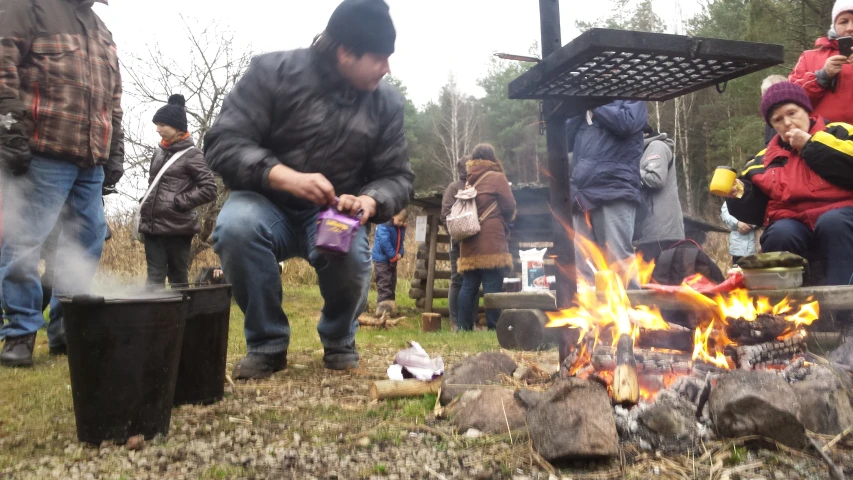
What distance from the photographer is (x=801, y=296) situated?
2742 millimetres

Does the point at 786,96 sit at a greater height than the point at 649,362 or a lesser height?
greater

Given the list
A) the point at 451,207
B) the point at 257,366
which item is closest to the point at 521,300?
the point at 257,366

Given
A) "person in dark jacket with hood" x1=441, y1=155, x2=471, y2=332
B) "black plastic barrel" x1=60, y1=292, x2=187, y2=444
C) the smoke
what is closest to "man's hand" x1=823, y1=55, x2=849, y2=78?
"black plastic barrel" x1=60, y1=292, x2=187, y2=444

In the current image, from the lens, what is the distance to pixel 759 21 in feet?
56.1

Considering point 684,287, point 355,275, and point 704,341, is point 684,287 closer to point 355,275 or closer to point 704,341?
point 704,341

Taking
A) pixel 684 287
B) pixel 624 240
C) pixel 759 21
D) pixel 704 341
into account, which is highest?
pixel 759 21

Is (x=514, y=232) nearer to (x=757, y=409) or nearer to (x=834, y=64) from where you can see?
(x=834, y=64)

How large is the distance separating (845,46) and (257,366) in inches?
147

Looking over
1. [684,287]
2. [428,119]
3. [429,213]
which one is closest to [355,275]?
[684,287]

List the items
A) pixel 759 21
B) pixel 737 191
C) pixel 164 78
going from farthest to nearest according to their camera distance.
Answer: pixel 759 21, pixel 164 78, pixel 737 191

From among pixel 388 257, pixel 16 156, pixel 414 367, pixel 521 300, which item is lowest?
pixel 414 367

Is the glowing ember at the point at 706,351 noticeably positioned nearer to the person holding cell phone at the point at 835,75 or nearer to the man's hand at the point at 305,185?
the man's hand at the point at 305,185

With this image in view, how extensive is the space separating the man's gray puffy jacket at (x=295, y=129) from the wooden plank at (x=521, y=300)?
3.27ft

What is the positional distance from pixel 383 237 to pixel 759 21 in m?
14.0
